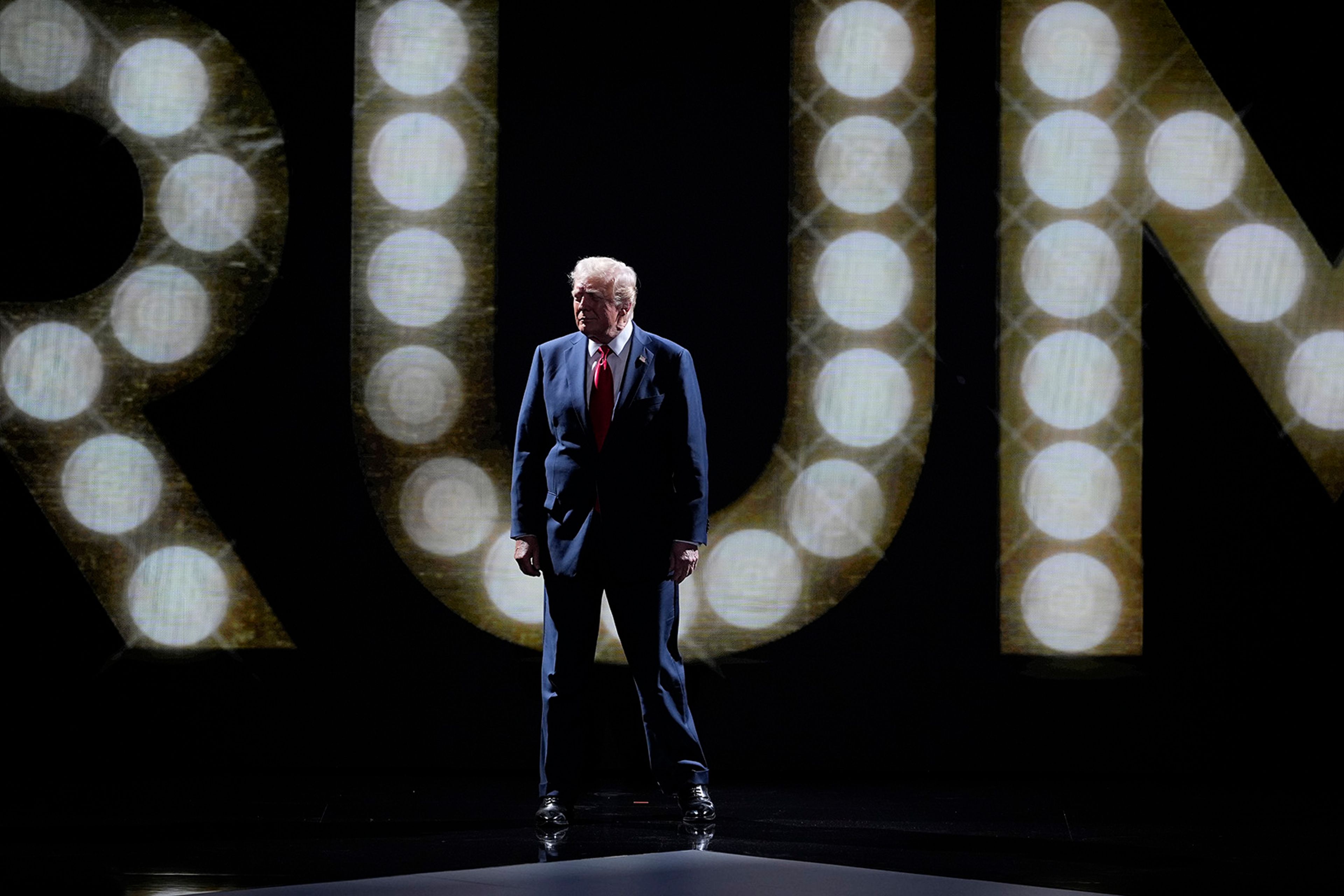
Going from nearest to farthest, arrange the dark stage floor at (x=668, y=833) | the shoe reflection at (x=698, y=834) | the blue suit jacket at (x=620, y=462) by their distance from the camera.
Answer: the dark stage floor at (x=668, y=833) < the shoe reflection at (x=698, y=834) < the blue suit jacket at (x=620, y=462)

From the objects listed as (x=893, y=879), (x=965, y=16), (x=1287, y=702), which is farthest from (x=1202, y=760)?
(x=965, y=16)

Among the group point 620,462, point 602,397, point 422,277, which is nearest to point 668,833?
point 620,462

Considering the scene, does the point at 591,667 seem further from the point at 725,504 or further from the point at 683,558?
the point at 725,504

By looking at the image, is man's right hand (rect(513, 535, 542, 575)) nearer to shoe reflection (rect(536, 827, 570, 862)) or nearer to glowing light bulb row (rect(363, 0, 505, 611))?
shoe reflection (rect(536, 827, 570, 862))

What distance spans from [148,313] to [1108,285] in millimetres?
2484

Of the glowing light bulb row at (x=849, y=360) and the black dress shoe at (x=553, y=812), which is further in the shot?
the glowing light bulb row at (x=849, y=360)

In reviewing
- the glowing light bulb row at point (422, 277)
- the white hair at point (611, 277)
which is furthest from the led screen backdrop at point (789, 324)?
the white hair at point (611, 277)

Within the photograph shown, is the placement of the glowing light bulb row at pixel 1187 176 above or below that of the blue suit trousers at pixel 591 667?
above

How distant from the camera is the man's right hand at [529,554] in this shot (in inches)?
120

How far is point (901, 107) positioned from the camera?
3.91 m

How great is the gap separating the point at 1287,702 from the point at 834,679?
1.15 meters

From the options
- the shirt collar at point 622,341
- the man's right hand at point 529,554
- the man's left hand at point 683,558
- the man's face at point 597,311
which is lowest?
the man's left hand at point 683,558

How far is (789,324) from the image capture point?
388 centimetres

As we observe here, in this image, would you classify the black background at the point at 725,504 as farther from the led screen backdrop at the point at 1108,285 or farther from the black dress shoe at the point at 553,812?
the black dress shoe at the point at 553,812
